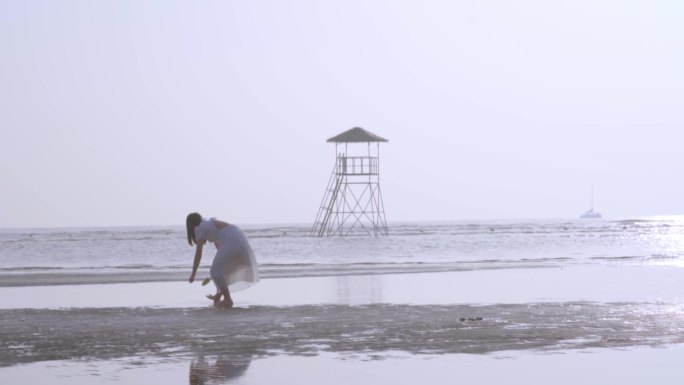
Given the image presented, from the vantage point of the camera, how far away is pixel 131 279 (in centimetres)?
2433

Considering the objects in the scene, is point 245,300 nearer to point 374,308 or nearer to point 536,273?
point 374,308

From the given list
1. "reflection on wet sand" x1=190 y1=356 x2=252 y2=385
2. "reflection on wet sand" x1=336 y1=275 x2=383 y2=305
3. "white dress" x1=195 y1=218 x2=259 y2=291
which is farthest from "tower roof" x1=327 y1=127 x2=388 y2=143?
"reflection on wet sand" x1=190 y1=356 x2=252 y2=385

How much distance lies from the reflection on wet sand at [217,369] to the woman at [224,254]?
17.9ft

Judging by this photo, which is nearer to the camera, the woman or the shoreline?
the woman

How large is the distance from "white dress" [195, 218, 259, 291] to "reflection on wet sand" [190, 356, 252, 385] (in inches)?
215

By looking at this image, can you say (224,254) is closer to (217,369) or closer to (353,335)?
(353,335)

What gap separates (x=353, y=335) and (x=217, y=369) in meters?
2.67

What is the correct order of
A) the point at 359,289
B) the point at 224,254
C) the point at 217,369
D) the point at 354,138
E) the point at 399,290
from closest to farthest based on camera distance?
the point at 217,369, the point at 224,254, the point at 399,290, the point at 359,289, the point at 354,138

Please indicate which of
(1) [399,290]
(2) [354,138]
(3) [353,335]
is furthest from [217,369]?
(2) [354,138]

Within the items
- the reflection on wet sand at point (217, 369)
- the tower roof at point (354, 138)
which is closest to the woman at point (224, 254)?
the reflection on wet sand at point (217, 369)

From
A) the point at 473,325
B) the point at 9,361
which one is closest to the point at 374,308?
the point at 473,325

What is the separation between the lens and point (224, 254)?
14414mm

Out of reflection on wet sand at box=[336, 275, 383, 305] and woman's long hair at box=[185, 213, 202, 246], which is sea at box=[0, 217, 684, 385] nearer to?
reflection on wet sand at box=[336, 275, 383, 305]

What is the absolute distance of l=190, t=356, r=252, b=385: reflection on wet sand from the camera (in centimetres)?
769
